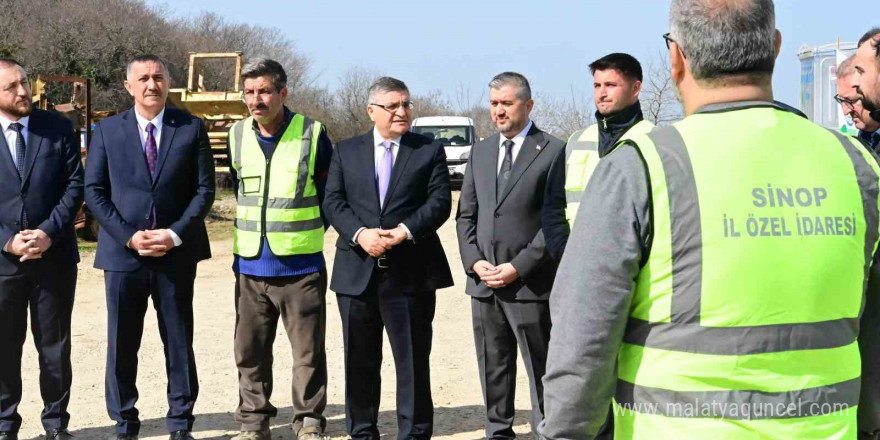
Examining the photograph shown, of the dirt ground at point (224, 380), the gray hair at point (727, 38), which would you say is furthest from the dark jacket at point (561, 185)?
the gray hair at point (727, 38)

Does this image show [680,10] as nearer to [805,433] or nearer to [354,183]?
[805,433]

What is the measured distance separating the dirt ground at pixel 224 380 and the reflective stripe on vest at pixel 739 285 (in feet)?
13.4

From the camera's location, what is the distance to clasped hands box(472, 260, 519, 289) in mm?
5543

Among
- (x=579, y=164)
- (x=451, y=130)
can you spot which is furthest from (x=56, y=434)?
(x=451, y=130)

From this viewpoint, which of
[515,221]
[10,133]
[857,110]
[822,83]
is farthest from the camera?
[822,83]

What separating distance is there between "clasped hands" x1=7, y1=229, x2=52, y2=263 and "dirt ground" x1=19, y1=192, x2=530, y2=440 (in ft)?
3.77

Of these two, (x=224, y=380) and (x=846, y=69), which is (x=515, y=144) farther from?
(x=224, y=380)

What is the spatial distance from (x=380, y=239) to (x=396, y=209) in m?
0.24

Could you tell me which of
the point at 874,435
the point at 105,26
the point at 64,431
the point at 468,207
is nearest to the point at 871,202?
the point at 874,435

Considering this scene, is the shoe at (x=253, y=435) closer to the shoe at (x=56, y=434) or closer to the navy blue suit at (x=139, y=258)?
the navy blue suit at (x=139, y=258)

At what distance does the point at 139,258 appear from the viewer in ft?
19.0

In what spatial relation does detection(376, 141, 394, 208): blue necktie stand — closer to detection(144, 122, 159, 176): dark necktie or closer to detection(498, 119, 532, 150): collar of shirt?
detection(498, 119, 532, 150): collar of shirt

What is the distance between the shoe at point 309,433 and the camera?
5.92 meters

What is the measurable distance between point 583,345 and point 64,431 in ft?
15.2
